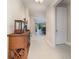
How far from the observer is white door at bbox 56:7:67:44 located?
6223 mm

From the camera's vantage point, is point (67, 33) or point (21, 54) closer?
point (21, 54)

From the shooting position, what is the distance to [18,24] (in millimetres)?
3346

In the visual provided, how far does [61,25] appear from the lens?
626 centimetres

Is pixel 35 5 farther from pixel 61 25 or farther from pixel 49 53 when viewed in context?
pixel 49 53

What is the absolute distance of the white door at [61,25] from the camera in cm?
622

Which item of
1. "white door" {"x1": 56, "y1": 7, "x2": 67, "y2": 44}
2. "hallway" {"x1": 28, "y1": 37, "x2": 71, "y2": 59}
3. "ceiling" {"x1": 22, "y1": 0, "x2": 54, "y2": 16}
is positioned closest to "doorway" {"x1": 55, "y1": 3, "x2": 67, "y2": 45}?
"white door" {"x1": 56, "y1": 7, "x2": 67, "y2": 44}

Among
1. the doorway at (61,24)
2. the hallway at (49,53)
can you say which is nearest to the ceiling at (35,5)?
the doorway at (61,24)

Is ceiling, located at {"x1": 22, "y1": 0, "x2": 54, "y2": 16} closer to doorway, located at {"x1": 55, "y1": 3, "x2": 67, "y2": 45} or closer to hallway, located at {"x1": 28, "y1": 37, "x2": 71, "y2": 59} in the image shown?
doorway, located at {"x1": 55, "y1": 3, "x2": 67, "y2": 45}

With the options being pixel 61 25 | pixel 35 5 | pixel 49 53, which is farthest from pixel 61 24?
pixel 49 53

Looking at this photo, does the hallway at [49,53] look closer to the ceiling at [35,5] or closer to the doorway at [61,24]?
the doorway at [61,24]
